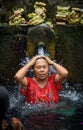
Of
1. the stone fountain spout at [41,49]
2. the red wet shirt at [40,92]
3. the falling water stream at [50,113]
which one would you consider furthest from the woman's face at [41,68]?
the stone fountain spout at [41,49]

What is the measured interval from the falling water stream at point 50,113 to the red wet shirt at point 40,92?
0.09m

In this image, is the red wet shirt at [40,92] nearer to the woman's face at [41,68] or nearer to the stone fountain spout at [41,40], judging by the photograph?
the woman's face at [41,68]

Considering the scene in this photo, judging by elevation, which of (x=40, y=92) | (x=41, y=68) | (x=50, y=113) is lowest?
(x=50, y=113)

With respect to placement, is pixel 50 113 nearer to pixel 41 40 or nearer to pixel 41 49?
pixel 41 49

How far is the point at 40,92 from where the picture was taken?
716 cm

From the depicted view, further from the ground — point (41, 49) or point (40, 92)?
point (41, 49)

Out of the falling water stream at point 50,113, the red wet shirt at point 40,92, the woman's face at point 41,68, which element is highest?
the woman's face at point 41,68

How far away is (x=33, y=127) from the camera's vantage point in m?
6.23

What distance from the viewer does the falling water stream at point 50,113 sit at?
6.38 m

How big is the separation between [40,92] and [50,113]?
433 millimetres

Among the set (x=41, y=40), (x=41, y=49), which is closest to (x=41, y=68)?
(x=41, y=49)

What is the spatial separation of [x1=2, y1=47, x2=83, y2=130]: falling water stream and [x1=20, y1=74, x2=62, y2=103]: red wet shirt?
0.09m

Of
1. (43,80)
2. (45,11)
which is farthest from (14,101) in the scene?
(45,11)

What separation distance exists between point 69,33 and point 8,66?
1.54m
